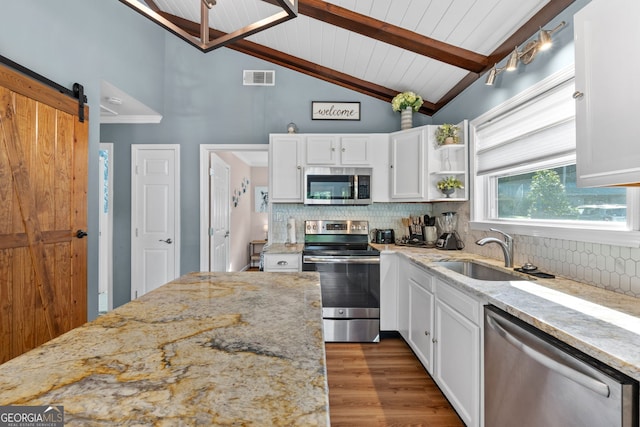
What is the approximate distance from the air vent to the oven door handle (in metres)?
2.11

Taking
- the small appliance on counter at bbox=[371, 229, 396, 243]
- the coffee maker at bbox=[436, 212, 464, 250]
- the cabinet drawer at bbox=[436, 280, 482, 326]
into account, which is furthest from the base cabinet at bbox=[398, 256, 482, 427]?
the small appliance on counter at bbox=[371, 229, 396, 243]

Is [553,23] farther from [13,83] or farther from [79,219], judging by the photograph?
[79,219]

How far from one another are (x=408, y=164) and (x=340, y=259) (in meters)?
1.20

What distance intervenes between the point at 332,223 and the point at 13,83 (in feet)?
9.22

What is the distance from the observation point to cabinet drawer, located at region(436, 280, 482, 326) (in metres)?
1.66

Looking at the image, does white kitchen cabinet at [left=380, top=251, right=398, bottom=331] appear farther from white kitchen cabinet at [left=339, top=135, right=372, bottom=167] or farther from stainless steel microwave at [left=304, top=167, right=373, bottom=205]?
white kitchen cabinet at [left=339, top=135, right=372, bottom=167]

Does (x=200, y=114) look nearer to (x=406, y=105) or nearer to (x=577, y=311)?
(x=406, y=105)

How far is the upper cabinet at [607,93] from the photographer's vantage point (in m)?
1.06

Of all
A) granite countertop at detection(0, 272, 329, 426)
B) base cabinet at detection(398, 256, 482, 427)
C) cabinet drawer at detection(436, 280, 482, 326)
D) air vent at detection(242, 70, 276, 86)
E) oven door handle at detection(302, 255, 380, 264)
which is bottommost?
base cabinet at detection(398, 256, 482, 427)

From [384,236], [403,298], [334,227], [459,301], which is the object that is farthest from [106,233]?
[459,301]

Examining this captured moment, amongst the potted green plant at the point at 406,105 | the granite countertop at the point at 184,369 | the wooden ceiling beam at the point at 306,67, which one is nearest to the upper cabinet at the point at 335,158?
the potted green plant at the point at 406,105

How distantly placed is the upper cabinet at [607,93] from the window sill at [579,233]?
Result: 0.39 m

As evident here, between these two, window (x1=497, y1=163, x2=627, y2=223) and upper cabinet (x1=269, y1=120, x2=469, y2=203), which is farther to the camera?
upper cabinet (x1=269, y1=120, x2=469, y2=203)

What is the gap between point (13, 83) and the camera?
184cm
